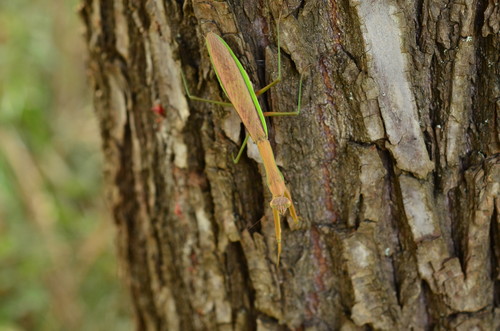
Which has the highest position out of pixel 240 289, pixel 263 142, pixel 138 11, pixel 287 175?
pixel 138 11

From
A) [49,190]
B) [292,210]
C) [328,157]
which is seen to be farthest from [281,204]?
[49,190]

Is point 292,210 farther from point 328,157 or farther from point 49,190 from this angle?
point 49,190

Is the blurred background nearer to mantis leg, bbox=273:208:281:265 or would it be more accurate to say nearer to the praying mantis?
mantis leg, bbox=273:208:281:265

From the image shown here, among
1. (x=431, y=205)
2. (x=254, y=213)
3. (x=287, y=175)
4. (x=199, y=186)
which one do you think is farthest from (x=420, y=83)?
(x=199, y=186)

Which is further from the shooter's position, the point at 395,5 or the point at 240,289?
the point at 240,289

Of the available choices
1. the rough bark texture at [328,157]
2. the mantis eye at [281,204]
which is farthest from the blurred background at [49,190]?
the mantis eye at [281,204]

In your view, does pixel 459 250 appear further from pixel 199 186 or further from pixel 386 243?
pixel 199 186

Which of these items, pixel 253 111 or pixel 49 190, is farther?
pixel 49 190
